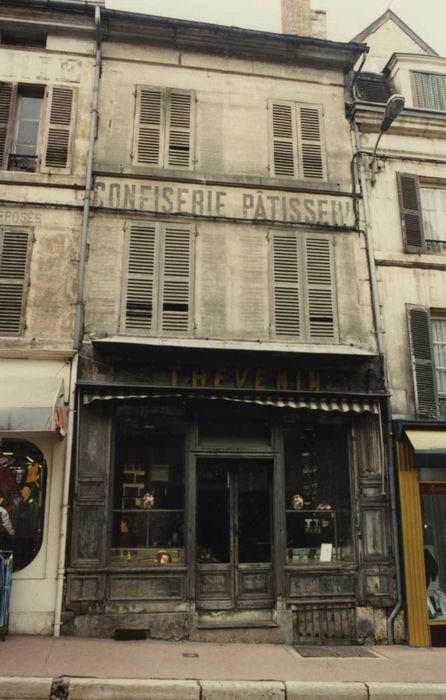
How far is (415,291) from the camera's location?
1001cm

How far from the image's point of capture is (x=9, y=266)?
9.03 meters

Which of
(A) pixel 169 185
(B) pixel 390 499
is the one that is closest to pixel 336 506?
(B) pixel 390 499

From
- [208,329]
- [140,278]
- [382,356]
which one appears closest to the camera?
[208,329]

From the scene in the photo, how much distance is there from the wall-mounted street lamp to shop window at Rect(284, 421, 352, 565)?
187 inches

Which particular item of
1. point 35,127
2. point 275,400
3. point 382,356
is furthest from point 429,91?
point 35,127

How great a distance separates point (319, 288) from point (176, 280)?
8.01 feet

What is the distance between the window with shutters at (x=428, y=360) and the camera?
950cm

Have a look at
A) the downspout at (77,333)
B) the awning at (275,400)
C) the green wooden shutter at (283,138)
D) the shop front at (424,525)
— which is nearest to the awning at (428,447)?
the shop front at (424,525)

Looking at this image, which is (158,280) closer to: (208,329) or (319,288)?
(208,329)

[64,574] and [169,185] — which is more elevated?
[169,185]

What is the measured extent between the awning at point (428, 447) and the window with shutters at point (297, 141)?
15.8 ft

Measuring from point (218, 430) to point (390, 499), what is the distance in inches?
113

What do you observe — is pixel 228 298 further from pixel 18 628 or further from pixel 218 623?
pixel 18 628

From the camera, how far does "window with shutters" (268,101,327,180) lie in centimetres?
1030
